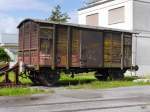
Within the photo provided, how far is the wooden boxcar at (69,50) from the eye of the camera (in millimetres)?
22891

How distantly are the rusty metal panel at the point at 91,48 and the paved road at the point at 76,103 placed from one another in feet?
22.0

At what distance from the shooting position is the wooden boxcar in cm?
2289

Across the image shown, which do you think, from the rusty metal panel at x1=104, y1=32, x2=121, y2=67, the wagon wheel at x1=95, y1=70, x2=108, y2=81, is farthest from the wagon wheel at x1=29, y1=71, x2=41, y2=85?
the wagon wheel at x1=95, y1=70, x2=108, y2=81

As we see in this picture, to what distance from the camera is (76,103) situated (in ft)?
48.7

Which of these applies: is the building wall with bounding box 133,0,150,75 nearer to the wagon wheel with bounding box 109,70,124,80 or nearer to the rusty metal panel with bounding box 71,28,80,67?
the wagon wheel with bounding box 109,70,124,80

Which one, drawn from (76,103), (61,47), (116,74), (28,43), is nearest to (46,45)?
(61,47)

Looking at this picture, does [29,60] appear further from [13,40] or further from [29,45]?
[13,40]

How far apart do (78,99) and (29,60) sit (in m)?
8.05

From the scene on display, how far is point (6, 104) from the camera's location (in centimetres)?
1458

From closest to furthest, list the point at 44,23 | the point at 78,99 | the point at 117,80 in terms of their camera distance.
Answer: the point at 78,99 → the point at 44,23 → the point at 117,80

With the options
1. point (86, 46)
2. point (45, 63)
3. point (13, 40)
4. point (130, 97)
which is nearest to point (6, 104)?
point (130, 97)

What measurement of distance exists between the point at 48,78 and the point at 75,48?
241 centimetres

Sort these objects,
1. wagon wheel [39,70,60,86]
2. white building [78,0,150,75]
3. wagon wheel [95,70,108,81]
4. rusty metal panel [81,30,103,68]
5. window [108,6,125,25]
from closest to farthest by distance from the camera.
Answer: wagon wheel [39,70,60,86] < rusty metal panel [81,30,103,68] < wagon wheel [95,70,108,81] < white building [78,0,150,75] < window [108,6,125,25]

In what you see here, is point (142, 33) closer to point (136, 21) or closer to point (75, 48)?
point (136, 21)
